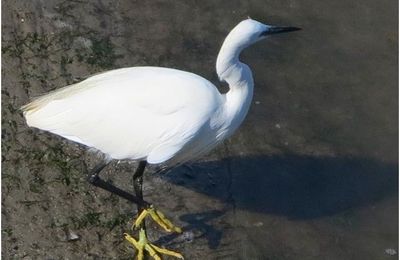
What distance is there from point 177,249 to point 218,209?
384 millimetres

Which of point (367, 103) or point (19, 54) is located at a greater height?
point (19, 54)

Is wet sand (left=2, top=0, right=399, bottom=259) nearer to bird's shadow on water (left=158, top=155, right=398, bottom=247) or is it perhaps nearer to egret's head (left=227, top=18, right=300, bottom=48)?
bird's shadow on water (left=158, top=155, right=398, bottom=247)

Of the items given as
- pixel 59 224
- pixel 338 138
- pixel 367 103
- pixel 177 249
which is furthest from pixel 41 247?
pixel 367 103

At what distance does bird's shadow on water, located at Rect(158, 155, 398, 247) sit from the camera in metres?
5.55

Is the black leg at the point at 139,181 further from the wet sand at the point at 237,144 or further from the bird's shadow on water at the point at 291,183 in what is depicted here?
the bird's shadow on water at the point at 291,183

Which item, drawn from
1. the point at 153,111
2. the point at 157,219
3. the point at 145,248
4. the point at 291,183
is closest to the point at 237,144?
the point at 291,183

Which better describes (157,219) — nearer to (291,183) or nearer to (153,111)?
(153,111)

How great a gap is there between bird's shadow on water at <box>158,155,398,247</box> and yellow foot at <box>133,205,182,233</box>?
15 centimetres

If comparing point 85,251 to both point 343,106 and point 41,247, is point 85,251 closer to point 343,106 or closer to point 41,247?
point 41,247

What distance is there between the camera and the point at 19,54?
607cm

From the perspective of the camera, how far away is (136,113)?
4.82 m

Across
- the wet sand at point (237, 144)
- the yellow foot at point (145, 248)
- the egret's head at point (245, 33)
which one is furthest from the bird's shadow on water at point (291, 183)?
the egret's head at point (245, 33)

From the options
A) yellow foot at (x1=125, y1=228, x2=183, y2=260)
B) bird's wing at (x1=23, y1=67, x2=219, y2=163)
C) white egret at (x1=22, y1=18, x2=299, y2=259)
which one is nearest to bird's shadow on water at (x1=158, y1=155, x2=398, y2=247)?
yellow foot at (x1=125, y1=228, x2=183, y2=260)

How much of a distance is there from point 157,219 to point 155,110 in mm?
662
